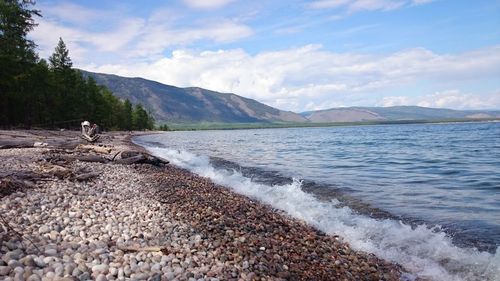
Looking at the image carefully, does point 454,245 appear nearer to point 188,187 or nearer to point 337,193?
point 337,193

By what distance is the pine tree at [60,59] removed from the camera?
212 ft

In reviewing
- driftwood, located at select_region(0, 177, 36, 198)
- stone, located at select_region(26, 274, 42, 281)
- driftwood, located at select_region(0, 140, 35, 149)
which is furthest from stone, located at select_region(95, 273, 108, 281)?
driftwood, located at select_region(0, 140, 35, 149)

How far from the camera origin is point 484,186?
18.7 m

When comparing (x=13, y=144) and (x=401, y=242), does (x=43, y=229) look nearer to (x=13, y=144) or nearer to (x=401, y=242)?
(x=401, y=242)

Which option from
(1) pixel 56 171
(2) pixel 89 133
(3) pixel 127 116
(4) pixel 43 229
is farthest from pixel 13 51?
(3) pixel 127 116

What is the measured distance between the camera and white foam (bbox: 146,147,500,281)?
8.11 metres

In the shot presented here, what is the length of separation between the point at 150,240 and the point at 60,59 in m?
66.5

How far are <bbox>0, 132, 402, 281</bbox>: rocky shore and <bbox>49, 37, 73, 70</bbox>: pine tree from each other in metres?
59.8

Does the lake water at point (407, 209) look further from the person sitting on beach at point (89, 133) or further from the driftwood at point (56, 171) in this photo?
the person sitting on beach at point (89, 133)

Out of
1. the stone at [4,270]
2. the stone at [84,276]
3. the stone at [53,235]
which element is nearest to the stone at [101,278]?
the stone at [84,276]

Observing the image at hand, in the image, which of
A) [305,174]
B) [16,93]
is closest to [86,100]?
[16,93]

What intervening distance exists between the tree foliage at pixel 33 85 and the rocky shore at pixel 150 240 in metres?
38.4

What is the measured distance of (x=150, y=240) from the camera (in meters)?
7.17

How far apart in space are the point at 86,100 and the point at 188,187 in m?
63.7
